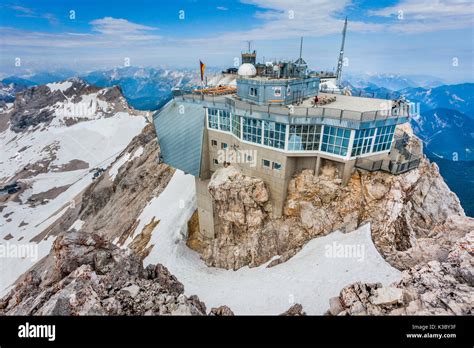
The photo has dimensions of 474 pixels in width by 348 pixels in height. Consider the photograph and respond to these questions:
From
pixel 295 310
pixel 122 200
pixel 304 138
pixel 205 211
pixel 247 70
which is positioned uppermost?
pixel 247 70

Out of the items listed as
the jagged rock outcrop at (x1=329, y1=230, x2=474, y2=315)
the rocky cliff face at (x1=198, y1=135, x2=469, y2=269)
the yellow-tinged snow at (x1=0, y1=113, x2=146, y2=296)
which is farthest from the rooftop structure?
the yellow-tinged snow at (x1=0, y1=113, x2=146, y2=296)

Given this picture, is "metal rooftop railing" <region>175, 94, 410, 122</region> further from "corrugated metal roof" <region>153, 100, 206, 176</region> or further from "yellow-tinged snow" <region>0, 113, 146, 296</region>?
"yellow-tinged snow" <region>0, 113, 146, 296</region>

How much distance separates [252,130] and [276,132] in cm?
303

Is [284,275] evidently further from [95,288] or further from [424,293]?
[95,288]

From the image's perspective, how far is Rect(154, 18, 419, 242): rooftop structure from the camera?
25641 mm

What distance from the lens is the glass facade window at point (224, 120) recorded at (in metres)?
32.1

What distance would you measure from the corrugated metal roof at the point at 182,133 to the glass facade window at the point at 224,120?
101 inches

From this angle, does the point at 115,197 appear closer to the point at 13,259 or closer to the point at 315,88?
the point at 13,259

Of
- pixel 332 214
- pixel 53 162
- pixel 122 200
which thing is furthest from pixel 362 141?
pixel 53 162

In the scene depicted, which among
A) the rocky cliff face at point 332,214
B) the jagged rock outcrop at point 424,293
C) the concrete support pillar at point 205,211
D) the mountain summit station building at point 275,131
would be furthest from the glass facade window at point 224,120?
the jagged rock outcrop at point 424,293

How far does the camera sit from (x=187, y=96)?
35.7 metres

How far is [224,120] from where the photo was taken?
32656mm

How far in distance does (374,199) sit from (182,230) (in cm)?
2636

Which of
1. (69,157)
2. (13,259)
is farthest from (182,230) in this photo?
(69,157)
